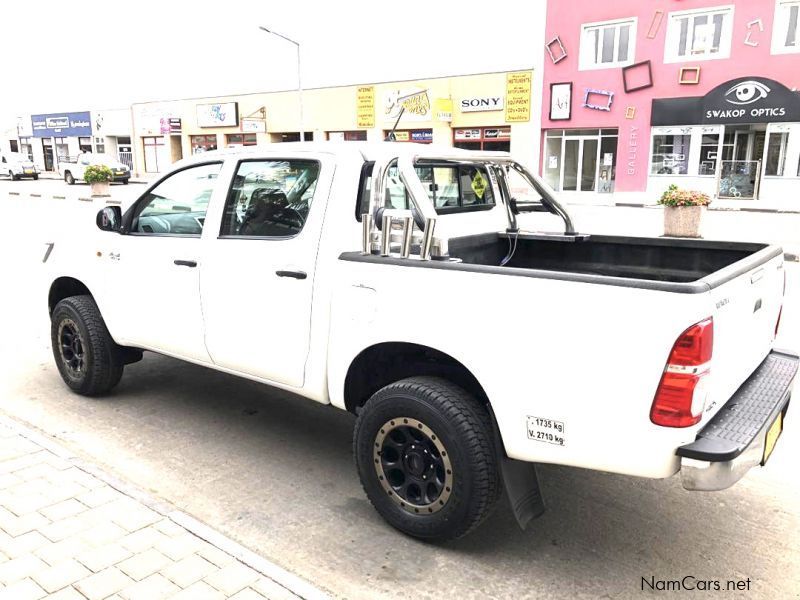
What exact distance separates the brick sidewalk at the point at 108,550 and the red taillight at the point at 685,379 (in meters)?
1.59

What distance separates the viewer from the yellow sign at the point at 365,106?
35.5 m

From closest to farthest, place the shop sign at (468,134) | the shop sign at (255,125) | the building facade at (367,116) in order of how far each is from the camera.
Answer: the building facade at (367,116), the shop sign at (468,134), the shop sign at (255,125)

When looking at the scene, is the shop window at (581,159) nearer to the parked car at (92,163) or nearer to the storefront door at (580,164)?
the storefront door at (580,164)

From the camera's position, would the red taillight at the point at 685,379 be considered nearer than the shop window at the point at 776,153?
Yes

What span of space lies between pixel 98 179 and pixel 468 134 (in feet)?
55.7

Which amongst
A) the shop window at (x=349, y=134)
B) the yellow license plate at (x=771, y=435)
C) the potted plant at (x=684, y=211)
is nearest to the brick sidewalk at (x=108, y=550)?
the yellow license plate at (x=771, y=435)

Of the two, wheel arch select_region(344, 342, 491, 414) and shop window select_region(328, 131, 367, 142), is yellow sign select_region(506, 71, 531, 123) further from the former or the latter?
wheel arch select_region(344, 342, 491, 414)

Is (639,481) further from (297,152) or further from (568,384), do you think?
(297,152)

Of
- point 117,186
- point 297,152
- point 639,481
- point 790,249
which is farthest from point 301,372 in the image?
point 117,186

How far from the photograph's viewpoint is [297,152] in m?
3.91

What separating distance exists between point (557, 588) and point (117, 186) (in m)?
38.7

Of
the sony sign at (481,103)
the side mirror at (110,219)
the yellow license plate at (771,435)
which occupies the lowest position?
the yellow license plate at (771,435)

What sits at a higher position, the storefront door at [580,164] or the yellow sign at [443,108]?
the yellow sign at [443,108]

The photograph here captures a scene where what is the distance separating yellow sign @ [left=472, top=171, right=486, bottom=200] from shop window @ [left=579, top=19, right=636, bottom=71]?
989 inches
